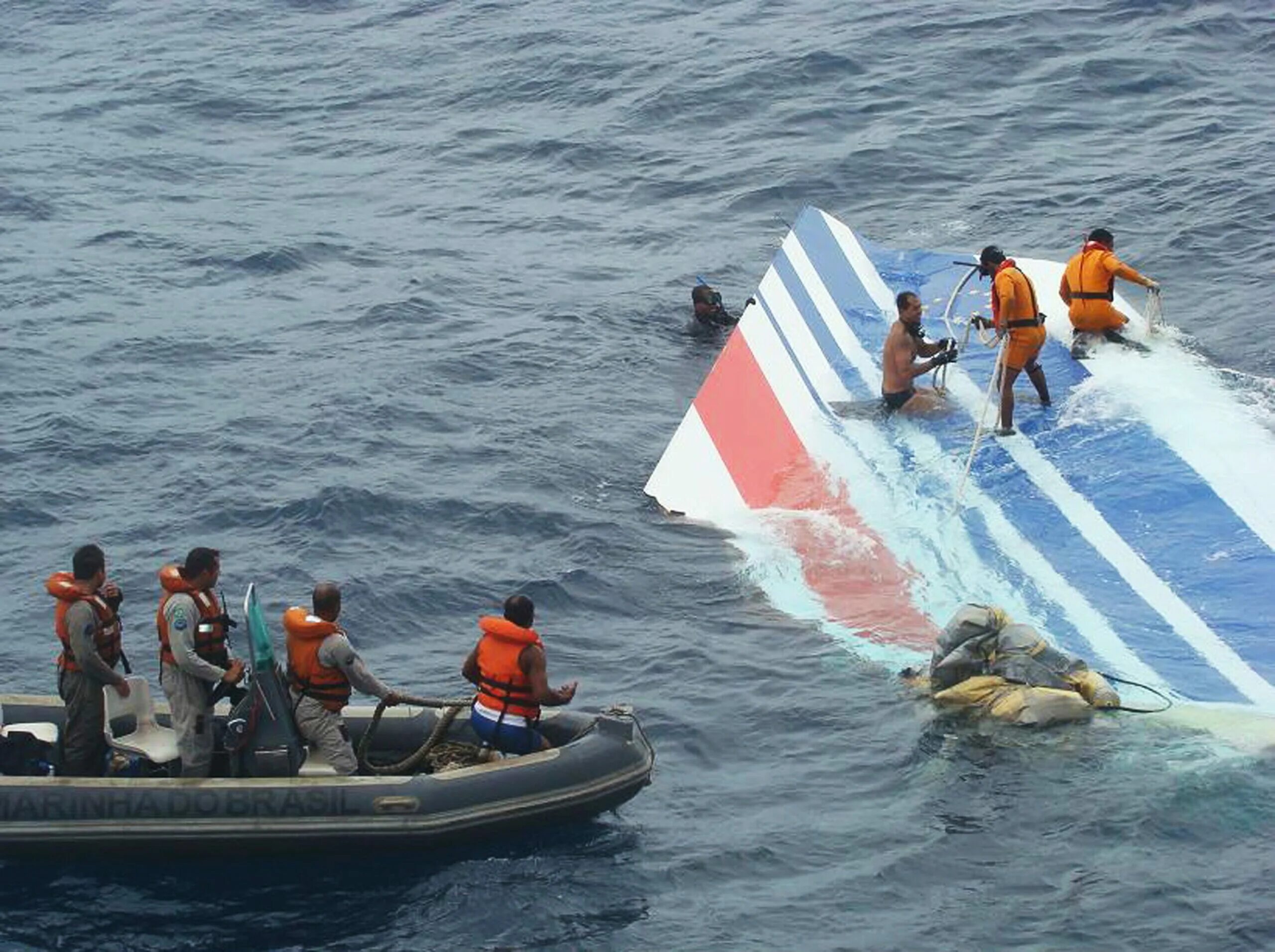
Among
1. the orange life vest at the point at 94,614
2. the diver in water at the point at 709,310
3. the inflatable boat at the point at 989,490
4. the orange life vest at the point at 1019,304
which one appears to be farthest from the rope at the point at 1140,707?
the diver in water at the point at 709,310

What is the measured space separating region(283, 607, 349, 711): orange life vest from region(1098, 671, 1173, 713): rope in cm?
497

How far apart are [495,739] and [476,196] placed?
15.0 meters

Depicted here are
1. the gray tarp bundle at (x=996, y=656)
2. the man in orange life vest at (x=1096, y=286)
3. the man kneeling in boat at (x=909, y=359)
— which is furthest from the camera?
the man in orange life vest at (x=1096, y=286)

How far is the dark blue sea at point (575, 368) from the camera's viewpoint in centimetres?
1139

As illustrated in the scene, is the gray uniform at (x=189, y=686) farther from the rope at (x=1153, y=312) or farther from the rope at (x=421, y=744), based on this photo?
the rope at (x=1153, y=312)

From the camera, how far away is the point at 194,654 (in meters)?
11.5

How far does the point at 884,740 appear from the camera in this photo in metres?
12.9

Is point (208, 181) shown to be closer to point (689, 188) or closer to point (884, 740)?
point (689, 188)

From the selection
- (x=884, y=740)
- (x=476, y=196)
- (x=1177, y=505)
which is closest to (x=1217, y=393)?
(x=1177, y=505)

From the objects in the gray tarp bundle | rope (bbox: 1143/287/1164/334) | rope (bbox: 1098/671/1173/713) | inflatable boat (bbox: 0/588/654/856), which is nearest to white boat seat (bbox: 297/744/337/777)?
inflatable boat (bbox: 0/588/654/856)

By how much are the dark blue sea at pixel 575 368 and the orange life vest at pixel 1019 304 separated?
7.33 ft

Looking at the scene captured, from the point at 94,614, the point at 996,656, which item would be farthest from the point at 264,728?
the point at 996,656

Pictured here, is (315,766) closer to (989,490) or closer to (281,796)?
(281,796)

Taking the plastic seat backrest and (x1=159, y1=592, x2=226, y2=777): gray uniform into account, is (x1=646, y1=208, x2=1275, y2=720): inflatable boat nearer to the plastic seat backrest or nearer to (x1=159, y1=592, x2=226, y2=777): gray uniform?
(x1=159, y1=592, x2=226, y2=777): gray uniform
